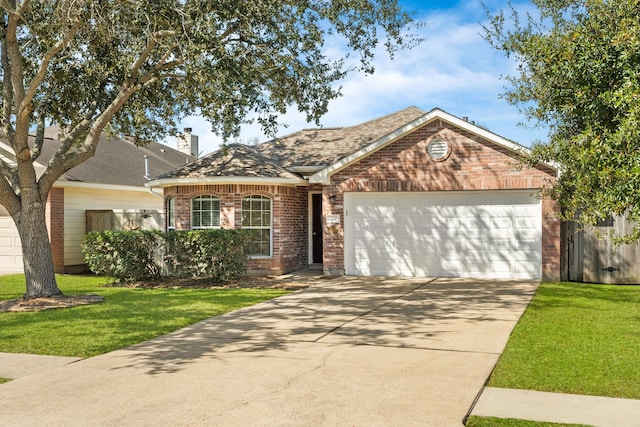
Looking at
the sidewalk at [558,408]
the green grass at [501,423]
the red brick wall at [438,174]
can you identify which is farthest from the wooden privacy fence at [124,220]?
the green grass at [501,423]

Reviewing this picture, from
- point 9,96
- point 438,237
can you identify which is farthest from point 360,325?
point 9,96

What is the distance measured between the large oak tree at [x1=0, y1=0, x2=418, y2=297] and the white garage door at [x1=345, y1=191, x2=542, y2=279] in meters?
3.58

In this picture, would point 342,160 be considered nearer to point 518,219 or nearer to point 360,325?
point 518,219

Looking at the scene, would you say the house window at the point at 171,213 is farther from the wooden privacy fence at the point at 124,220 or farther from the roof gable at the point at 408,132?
the roof gable at the point at 408,132

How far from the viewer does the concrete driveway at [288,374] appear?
223 inches

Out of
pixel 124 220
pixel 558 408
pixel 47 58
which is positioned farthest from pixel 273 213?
pixel 558 408

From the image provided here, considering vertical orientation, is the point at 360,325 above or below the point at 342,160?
below

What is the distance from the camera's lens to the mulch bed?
1239cm

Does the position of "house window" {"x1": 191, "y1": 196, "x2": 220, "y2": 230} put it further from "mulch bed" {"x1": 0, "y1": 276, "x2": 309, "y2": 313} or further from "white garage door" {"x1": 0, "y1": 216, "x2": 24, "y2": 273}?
"white garage door" {"x1": 0, "y1": 216, "x2": 24, "y2": 273}

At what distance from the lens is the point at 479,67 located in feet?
53.2

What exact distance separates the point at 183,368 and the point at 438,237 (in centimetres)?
1015

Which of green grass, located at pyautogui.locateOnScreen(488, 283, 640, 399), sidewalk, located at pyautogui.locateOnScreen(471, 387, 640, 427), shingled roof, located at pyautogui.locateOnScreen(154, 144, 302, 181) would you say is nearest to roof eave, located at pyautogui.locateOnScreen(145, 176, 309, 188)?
shingled roof, located at pyautogui.locateOnScreen(154, 144, 302, 181)

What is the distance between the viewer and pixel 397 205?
16672 millimetres

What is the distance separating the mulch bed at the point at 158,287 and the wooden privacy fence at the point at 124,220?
2973 millimetres
